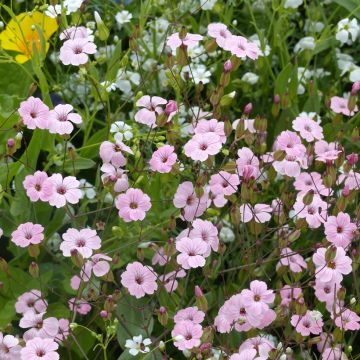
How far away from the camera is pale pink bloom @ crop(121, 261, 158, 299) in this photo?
104cm

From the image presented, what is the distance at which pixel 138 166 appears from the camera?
116 cm

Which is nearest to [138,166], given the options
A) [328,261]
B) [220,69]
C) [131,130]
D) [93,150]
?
[131,130]

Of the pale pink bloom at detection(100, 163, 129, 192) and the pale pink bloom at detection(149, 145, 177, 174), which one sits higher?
the pale pink bloom at detection(149, 145, 177, 174)

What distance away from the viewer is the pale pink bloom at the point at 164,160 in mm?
1060

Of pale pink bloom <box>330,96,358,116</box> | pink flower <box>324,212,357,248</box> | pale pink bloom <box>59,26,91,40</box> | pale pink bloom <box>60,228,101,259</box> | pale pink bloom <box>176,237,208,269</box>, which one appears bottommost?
pale pink bloom <box>60,228,101,259</box>

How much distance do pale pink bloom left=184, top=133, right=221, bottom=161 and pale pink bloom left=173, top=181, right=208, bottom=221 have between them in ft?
0.17

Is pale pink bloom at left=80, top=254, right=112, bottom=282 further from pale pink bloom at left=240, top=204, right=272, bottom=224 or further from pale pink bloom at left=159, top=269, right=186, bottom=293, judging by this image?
pale pink bloom at left=240, top=204, right=272, bottom=224

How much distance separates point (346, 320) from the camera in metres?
1.05

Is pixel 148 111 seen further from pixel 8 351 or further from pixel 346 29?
pixel 346 29

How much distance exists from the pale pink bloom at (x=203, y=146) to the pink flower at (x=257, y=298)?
0.17 meters

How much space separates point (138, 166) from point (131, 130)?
0.05m

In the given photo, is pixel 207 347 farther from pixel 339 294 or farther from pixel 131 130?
pixel 131 130

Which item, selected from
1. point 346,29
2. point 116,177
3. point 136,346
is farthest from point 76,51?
point 346,29

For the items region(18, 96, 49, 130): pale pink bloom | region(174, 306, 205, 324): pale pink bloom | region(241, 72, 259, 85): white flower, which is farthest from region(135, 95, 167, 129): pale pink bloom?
region(241, 72, 259, 85): white flower
